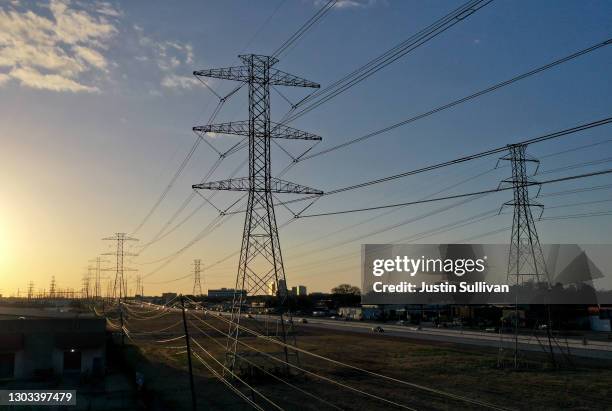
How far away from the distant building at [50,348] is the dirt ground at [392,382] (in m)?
5.30

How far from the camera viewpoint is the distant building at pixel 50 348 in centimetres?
4544

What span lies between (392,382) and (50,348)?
94.5ft

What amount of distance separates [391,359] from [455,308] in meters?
90.0

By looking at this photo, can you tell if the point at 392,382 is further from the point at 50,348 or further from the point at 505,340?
the point at 505,340

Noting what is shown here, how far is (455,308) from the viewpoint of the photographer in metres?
145

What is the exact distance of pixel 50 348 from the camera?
47.2 meters

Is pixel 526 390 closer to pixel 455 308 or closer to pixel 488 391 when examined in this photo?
pixel 488 391

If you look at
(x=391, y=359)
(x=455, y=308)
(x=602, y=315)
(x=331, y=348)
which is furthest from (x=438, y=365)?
(x=455, y=308)

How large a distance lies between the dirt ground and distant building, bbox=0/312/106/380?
5.30m

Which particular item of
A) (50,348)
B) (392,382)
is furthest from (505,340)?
(50,348)

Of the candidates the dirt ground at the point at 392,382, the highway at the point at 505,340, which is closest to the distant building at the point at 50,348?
the dirt ground at the point at 392,382

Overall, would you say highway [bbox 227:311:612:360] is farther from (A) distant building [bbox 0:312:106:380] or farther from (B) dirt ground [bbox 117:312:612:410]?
(A) distant building [bbox 0:312:106:380]

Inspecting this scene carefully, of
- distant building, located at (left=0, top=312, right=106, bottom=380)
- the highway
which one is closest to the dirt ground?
the highway

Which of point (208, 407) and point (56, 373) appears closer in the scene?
point (208, 407)
